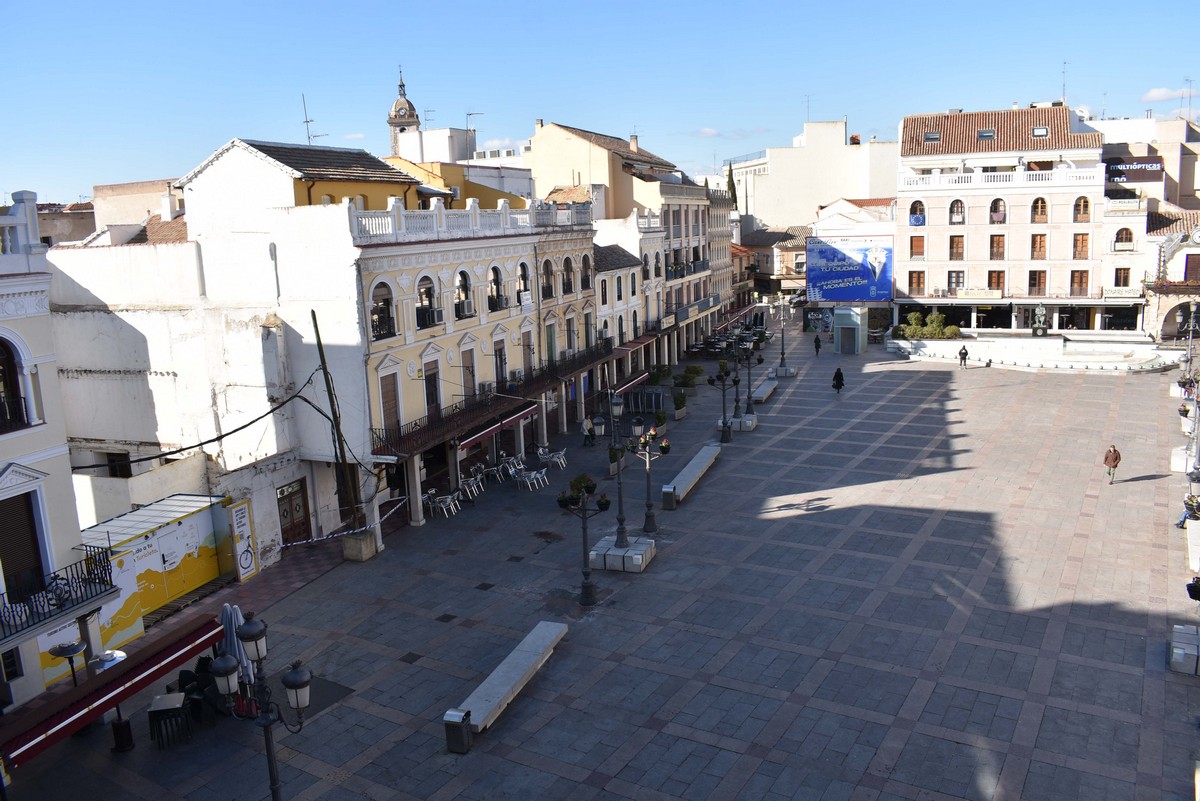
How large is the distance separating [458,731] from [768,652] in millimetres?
6882

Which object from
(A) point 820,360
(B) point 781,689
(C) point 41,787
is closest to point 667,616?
(B) point 781,689

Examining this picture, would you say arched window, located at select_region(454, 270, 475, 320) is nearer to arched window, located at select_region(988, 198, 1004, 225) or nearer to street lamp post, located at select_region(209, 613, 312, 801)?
street lamp post, located at select_region(209, 613, 312, 801)

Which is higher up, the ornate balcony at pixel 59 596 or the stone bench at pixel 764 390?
the ornate balcony at pixel 59 596

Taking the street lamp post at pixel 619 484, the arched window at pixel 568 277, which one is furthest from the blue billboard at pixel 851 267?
the street lamp post at pixel 619 484

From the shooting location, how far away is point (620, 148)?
55.6 meters

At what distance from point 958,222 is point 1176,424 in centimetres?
2425

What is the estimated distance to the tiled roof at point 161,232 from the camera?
30.7 meters

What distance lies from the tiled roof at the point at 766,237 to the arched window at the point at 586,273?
4630 cm

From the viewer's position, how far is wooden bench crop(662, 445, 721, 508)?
90.8ft

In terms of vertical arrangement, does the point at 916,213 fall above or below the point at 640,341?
above

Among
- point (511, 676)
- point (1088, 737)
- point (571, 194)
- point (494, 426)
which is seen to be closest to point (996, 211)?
point (571, 194)

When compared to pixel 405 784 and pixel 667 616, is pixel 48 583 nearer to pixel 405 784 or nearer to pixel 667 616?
pixel 405 784

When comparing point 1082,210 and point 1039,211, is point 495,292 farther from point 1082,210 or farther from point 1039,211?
point 1082,210

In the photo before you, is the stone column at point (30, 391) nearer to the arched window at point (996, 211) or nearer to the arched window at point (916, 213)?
the arched window at point (916, 213)
